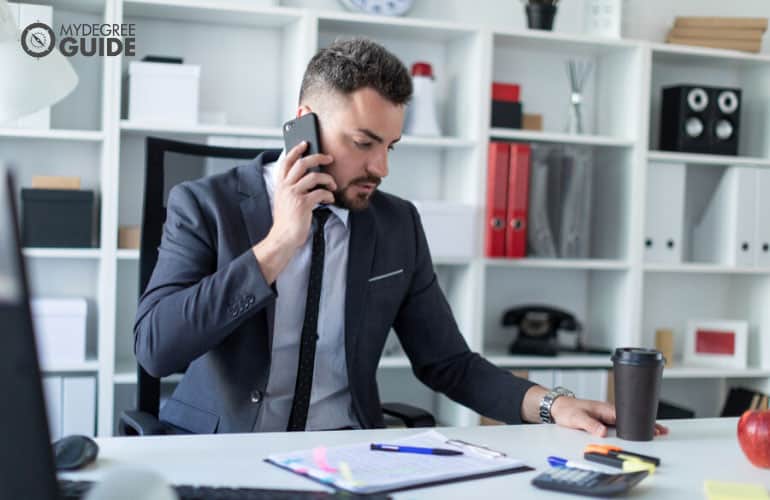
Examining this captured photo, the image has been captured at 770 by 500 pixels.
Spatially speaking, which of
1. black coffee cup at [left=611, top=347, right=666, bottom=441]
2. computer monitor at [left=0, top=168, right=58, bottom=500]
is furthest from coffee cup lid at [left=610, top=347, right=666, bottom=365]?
computer monitor at [left=0, top=168, right=58, bottom=500]

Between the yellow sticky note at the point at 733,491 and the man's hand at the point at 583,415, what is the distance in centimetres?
33

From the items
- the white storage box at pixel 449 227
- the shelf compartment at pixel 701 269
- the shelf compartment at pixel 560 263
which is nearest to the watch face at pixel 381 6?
the white storage box at pixel 449 227

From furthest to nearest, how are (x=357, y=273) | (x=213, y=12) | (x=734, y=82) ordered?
(x=734, y=82)
(x=213, y=12)
(x=357, y=273)

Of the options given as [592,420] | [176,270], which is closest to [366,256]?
[176,270]

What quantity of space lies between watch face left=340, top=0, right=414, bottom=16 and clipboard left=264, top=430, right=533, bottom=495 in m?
2.32

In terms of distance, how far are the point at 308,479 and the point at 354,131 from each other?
87cm

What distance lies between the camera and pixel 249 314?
1.64 m

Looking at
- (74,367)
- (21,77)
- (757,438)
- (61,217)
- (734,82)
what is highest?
(734,82)

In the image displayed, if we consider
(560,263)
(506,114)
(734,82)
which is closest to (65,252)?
(506,114)

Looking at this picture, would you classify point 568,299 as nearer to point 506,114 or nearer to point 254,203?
point 506,114

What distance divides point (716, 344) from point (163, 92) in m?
2.36

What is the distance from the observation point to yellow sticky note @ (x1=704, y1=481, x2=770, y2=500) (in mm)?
1156

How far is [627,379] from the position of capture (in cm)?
148

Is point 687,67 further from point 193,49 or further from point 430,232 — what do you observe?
point 193,49
